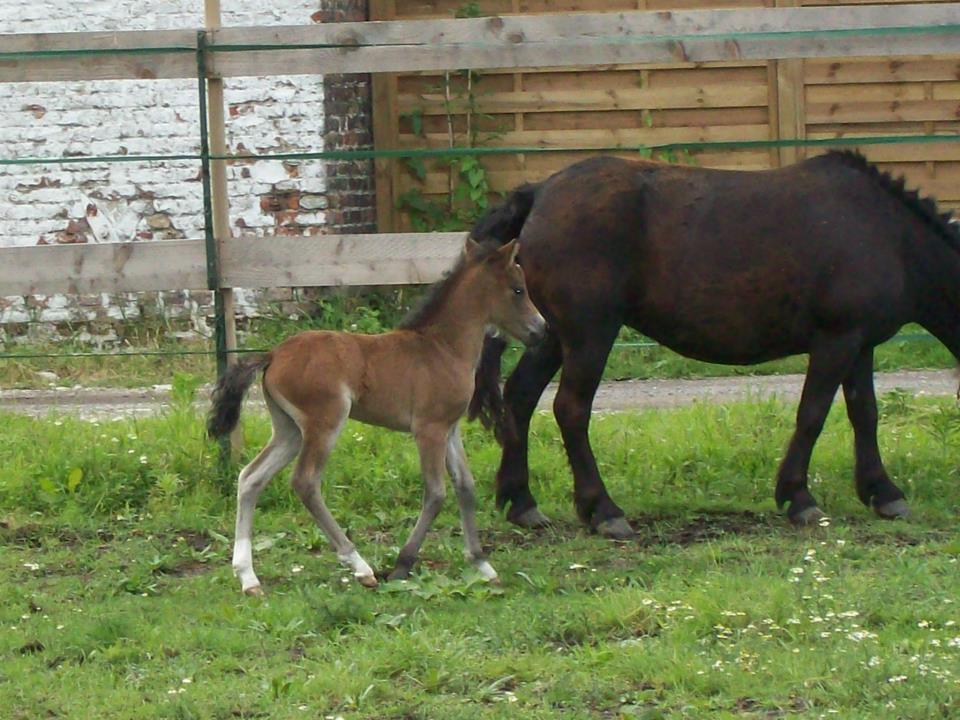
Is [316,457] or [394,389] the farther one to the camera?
[394,389]

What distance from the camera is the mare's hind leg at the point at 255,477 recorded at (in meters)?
6.31

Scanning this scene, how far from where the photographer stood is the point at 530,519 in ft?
24.4

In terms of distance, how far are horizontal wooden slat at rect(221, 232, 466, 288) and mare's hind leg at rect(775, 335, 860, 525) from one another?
188cm

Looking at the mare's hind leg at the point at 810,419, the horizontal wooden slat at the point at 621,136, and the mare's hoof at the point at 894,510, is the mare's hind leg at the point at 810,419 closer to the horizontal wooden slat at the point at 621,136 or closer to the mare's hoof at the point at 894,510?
the mare's hoof at the point at 894,510

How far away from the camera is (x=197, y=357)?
38.6 feet

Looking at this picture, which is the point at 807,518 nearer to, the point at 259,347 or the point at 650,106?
the point at 259,347

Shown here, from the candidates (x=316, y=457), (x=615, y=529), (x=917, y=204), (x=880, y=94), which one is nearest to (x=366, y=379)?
(x=316, y=457)

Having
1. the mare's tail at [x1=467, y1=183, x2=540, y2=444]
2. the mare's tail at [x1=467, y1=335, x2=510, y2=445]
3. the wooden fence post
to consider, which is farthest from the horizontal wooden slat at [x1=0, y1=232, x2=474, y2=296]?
the wooden fence post

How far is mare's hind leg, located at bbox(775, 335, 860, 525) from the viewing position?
7.15 meters

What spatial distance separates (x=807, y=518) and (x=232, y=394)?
8.92 ft

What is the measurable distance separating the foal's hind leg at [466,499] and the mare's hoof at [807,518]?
5.20 feet

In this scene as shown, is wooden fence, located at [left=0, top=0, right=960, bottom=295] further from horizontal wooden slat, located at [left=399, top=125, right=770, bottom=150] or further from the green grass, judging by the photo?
horizontal wooden slat, located at [left=399, top=125, right=770, bottom=150]

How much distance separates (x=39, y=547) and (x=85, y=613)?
1.38m

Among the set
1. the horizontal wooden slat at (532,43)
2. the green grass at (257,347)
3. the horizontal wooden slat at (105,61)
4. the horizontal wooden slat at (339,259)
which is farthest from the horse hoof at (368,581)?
the green grass at (257,347)
